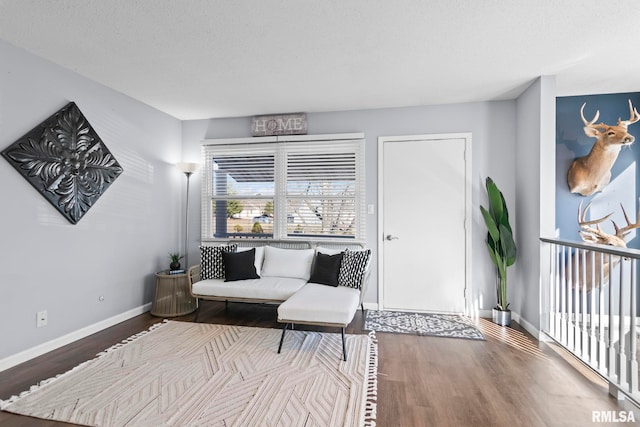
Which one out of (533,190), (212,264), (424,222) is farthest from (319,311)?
(533,190)

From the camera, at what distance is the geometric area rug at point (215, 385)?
1.81 m

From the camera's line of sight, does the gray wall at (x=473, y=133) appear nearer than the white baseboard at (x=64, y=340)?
No

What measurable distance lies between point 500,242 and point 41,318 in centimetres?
443

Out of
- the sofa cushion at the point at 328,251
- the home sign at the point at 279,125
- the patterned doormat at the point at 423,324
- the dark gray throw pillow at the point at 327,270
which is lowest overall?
the patterned doormat at the point at 423,324

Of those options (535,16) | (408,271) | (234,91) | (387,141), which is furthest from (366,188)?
(535,16)

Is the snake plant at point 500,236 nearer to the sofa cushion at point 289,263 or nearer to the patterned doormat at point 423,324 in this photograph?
the patterned doormat at point 423,324

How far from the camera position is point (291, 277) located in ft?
11.8

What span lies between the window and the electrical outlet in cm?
193

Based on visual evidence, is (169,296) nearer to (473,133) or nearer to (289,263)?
(289,263)

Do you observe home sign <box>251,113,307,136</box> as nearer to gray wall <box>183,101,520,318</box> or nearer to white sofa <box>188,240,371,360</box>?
gray wall <box>183,101,520,318</box>

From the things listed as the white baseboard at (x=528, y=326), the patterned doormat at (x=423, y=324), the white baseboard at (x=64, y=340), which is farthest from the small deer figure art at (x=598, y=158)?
the white baseboard at (x=64, y=340)

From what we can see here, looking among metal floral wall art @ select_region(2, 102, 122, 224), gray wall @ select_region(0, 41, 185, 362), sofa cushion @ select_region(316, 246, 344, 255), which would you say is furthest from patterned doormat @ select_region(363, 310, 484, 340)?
metal floral wall art @ select_region(2, 102, 122, 224)

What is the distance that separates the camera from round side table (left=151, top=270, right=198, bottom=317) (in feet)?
11.8

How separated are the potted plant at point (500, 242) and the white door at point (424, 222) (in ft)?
1.00
